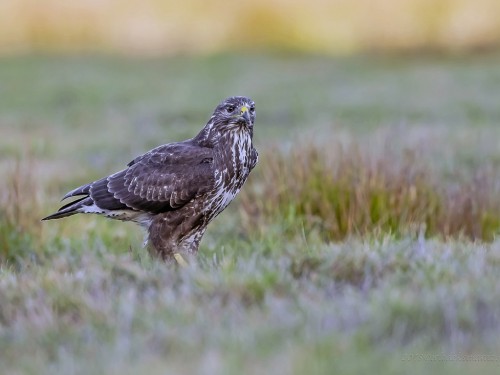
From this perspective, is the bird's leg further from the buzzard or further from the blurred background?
the blurred background

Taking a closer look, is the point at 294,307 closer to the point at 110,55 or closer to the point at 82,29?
the point at 110,55

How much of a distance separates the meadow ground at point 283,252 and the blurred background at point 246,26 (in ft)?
20.4

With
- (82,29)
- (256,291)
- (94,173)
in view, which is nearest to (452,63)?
(82,29)

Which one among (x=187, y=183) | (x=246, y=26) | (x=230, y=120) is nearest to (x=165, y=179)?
(x=187, y=183)

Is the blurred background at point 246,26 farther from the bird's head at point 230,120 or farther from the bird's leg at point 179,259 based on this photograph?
the bird's leg at point 179,259

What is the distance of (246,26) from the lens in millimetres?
24453

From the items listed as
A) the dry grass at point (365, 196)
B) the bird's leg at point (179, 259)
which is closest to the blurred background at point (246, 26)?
the dry grass at point (365, 196)

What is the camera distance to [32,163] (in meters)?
8.05

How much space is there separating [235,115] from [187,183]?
57 cm

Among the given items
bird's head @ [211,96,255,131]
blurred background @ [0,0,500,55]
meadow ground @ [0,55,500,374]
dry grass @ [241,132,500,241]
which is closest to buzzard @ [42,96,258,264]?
bird's head @ [211,96,255,131]

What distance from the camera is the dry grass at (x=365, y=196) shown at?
7.55 metres

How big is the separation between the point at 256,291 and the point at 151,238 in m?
2.16

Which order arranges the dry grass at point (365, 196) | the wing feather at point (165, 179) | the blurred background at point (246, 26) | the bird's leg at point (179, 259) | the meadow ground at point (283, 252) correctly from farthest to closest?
the blurred background at point (246, 26) < the dry grass at point (365, 196) < the wing feather at point (165, 179) < the bird's leg at point (179, 259) < the meadow ground at point (283, 252)

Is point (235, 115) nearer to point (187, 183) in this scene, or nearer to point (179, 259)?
point (187, 183)
